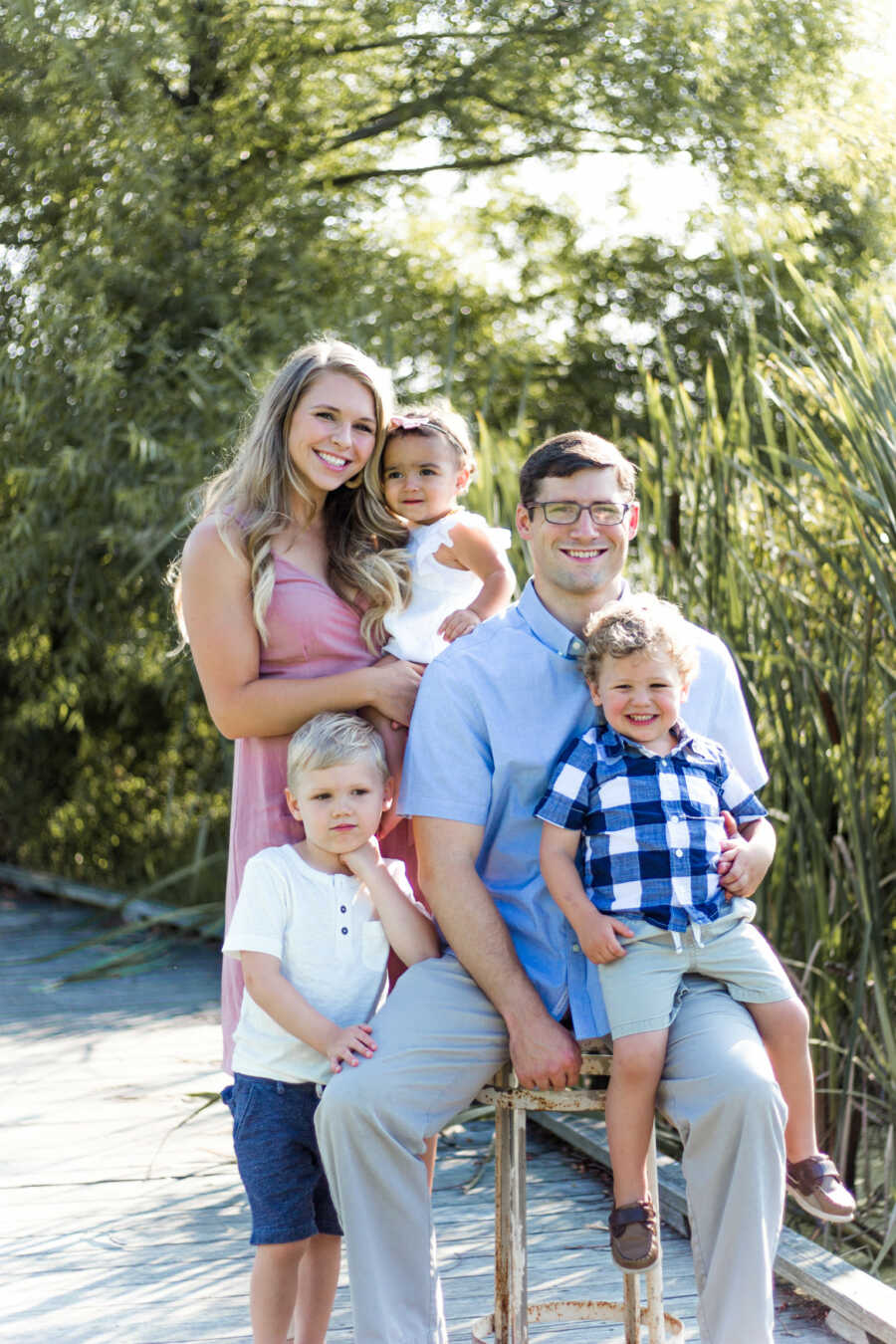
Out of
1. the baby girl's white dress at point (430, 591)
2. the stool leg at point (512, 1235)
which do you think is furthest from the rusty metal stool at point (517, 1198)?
the baby girl's white dress at point (430, 591)

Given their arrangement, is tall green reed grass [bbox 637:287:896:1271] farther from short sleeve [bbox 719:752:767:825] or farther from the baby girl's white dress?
A: the baby girl's white dress

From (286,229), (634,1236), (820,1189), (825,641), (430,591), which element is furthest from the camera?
(286,229)

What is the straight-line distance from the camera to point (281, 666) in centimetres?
229

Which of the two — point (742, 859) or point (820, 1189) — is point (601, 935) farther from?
point (820, 1189)

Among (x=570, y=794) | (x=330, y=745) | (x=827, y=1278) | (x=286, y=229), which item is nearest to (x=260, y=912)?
(x=330, y=745)

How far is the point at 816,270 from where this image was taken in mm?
5910

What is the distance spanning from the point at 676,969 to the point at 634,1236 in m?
0.35

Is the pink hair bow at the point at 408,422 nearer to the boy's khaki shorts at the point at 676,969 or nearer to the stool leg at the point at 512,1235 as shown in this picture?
the boy's khaki shorts at the point at 676,969

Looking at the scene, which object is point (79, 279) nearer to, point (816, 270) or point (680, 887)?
point (816, 270)

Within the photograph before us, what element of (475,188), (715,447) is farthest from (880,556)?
(475,188)

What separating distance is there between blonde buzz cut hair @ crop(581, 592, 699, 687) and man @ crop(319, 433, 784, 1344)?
0.48ft

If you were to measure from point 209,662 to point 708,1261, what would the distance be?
3.67ft

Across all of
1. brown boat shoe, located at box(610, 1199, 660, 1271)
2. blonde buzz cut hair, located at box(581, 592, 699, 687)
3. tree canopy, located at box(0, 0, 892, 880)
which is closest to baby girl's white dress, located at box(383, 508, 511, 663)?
blonde buzz cut hair, located at box(581, 592, 699, 687)

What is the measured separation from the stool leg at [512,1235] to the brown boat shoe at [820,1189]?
39 centimetres
